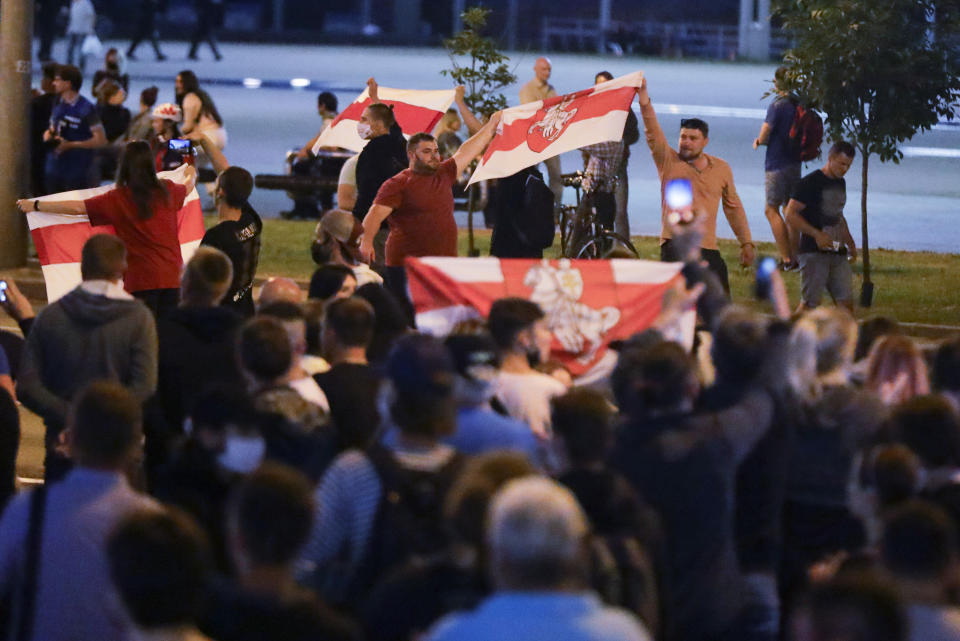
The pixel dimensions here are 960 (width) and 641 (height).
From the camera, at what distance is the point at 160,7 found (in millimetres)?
50469

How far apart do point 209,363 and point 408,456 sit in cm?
219

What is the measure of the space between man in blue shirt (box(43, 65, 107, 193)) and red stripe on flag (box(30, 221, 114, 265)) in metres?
7.61

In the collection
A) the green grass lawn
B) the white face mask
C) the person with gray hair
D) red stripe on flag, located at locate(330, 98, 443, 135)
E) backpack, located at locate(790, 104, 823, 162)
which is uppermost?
red stripe on flag, located at locate(330, 98, 443, 135)

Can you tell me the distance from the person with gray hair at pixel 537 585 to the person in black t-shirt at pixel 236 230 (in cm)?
599

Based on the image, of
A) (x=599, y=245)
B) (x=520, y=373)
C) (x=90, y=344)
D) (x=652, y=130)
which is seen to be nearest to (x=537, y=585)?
(x=520, y=373)

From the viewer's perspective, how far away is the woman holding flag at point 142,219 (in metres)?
9.30

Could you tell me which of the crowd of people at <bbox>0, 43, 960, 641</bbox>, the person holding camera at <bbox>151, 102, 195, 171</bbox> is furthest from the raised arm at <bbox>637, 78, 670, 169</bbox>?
the person holding camera at <bbox>151, 102, 195, 171</bbox>

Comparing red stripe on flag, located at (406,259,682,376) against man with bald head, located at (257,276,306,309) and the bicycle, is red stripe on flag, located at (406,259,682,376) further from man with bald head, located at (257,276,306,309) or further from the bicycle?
the bicycle

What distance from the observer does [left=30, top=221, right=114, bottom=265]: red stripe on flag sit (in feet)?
33.1

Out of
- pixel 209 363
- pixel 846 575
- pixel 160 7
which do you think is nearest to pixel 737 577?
pixel 846 575

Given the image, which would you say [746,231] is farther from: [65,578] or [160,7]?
[160,7]

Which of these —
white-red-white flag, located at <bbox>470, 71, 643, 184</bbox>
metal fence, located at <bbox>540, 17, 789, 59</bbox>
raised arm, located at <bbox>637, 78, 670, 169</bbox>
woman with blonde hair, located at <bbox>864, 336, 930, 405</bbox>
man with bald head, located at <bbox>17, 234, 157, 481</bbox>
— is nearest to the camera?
woman with blonde hair, located at <bbox>864, 336, 930, 405</bbox>

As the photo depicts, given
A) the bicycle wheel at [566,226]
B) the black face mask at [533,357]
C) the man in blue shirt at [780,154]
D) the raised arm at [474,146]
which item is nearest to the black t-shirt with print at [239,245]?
the raised arm at [474,146]

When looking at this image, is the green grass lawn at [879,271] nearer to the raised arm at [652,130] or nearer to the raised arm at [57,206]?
the raised arm at [652,130]
